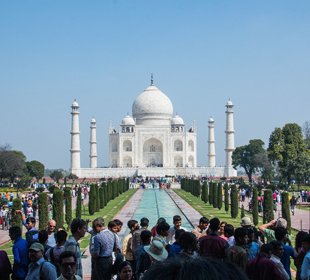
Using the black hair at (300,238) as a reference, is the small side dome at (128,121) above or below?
above

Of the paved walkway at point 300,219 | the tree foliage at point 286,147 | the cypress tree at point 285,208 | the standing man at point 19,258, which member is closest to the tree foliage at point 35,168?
the tree foliage at point 286,147

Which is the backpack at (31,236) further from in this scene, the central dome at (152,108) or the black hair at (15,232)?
the central dome at (152,108)

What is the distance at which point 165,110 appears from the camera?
62.1m

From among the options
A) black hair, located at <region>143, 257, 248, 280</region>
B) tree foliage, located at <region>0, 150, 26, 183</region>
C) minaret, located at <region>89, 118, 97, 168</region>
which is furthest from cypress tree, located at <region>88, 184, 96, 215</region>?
minaret, located at <region>89, 118, 97, 168</region>

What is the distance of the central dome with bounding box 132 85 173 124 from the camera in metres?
61.5

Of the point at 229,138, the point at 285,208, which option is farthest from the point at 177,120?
the point at 285,208

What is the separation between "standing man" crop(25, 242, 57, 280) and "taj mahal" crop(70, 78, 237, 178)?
4994cm

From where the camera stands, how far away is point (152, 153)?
Result: 6153 centimetres

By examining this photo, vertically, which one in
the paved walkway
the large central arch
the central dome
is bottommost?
the paved walkway

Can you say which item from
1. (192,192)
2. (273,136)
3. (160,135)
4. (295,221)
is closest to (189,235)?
(295,221)

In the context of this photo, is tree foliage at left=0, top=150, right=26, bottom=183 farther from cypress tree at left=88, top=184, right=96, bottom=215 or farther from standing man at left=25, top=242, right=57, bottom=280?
standing man at left=25, top=242, right=57, bottom=280

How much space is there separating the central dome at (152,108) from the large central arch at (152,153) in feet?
7.59

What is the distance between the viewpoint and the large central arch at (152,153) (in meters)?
61.2

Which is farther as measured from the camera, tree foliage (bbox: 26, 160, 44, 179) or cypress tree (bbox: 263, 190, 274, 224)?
tree foliage (bbox: 26, 160, 44, 179)
